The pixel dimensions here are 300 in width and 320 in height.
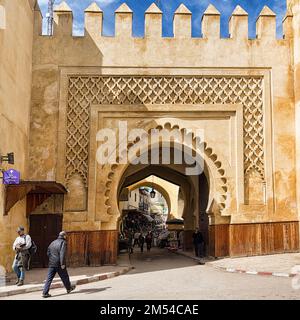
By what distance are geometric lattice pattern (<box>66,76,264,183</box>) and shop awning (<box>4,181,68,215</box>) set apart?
1.69 metres

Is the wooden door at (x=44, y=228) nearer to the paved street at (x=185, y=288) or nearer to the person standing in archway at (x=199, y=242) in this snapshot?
the paved street at (x=185, y=288)

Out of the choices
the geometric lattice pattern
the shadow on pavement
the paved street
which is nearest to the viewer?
the paved street

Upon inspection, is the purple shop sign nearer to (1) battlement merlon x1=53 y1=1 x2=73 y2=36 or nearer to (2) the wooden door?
(2) the wooden door

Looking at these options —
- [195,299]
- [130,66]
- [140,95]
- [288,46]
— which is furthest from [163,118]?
[195,299]

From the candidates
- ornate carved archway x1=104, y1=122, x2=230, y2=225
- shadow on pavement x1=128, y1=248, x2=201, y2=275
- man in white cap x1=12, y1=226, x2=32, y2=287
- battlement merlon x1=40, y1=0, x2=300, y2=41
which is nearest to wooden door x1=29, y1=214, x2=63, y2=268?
ornate carved archway x1=104, y1=122, x2=230, y2=225

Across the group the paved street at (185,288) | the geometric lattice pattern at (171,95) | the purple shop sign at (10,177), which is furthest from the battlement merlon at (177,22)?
the paved street at (185,288)

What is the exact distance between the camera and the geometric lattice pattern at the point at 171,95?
1284 centimetres

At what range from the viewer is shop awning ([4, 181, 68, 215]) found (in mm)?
10250

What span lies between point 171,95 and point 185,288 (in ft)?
21.2

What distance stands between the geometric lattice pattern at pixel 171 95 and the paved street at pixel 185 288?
424 cm

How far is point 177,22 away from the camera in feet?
43.7

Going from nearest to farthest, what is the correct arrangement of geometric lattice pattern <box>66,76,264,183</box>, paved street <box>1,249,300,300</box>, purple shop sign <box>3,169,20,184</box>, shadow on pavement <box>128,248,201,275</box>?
paved street <box>1,249,300,300</box> → purple shop sign <box>3,169,20,184</box> → shadow on pavement <box>128,248,201,275</box> → geometric lattice pattern <box>66,76,264,183</box>

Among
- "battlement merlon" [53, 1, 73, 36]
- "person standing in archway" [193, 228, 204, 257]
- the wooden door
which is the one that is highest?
"battlement merlon" [53, 1, 73, 36]

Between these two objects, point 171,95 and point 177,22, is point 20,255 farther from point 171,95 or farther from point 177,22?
point 177,22
